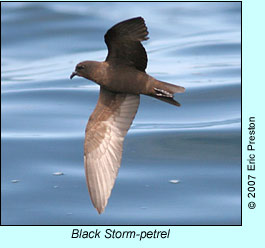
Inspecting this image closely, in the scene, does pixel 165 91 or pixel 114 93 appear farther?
pixel 114 93

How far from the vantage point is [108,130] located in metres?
6.14

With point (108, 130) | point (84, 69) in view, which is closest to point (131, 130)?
point (108, 130)

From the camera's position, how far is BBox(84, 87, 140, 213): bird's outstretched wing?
5.96 meters

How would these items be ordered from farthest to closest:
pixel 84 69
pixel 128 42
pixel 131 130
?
pixel 131 130
pixel 84 69
pixel 128 42

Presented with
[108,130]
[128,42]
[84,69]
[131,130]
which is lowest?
[131,130]

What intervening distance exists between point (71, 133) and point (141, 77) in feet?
11.9

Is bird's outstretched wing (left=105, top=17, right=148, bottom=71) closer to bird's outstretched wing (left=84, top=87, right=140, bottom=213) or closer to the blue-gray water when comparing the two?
bird's outstretched wing (left=84, top=87, right=140, bottom=213)

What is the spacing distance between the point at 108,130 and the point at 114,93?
0.35 meters

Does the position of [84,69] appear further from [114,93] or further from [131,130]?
[131,130]

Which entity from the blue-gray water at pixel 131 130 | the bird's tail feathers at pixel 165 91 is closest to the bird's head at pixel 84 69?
the bird's tail feathers at pixel 165 91

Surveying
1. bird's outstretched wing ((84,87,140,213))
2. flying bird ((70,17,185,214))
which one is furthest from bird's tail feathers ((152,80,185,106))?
bird's outstretched wing ((84,87,140,213))

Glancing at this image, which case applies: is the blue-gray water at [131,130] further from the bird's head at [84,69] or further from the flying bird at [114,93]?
the bird's head at [84,69]

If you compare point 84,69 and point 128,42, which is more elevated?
point 128,42

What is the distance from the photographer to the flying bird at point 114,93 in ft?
17.6
